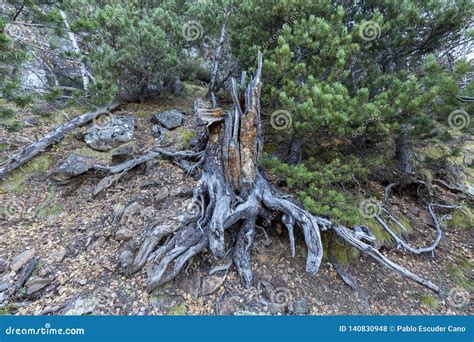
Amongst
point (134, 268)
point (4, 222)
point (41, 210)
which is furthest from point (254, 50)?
point (4, 222)

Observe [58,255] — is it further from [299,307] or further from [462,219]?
[462,219]

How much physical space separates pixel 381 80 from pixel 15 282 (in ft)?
24.4

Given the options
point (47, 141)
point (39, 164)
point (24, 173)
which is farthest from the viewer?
point (47, 141)

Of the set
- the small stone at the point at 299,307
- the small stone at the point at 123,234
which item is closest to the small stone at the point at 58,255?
the small stone at the point at 123,234

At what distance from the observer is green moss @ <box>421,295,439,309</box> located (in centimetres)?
380

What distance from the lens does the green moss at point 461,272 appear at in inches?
166

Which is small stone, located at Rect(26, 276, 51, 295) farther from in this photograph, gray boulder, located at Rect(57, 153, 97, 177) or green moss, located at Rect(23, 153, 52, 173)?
green moss, located at Rect(23, 153, 52, 173)

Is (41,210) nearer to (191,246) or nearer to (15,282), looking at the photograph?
(15,282)

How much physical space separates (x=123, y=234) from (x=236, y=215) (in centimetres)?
209

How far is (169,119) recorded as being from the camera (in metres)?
7.11

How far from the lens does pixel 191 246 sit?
11.7 ft

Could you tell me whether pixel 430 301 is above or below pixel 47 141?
below

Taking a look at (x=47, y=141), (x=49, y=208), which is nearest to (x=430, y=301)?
(x=49, y=208)

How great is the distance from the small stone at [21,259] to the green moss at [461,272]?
7752 mm
